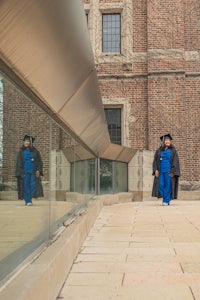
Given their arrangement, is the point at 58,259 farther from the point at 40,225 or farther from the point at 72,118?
the point at 72,118

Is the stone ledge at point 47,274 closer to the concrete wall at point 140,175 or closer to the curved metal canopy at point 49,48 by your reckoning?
the curved metal canopy at point 49,48

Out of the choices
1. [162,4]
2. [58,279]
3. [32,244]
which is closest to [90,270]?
[58,279]

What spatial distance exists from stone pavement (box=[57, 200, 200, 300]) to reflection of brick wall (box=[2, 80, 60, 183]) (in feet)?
3.24

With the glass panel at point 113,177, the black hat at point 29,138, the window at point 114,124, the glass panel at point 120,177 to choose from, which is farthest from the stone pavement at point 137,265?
the window at point 114,124

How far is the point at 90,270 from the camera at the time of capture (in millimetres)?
4016

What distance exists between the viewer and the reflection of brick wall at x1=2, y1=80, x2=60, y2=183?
2.17 metres

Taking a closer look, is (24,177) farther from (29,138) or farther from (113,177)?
(113,177)

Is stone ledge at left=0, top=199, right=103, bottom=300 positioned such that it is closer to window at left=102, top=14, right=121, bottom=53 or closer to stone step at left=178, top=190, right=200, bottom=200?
stone step at left=178, top=190, right=200, bottom=200

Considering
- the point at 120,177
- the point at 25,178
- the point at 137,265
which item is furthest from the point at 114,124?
the point at 25,178

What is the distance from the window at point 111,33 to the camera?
61.6 feet

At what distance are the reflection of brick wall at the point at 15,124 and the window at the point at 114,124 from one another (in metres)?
15.2

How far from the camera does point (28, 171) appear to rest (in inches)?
106

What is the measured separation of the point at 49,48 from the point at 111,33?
16.8 metres

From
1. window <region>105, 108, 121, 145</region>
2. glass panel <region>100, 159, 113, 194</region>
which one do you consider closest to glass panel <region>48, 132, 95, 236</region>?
glass panel <region>100, 159, 113, 194</region>
